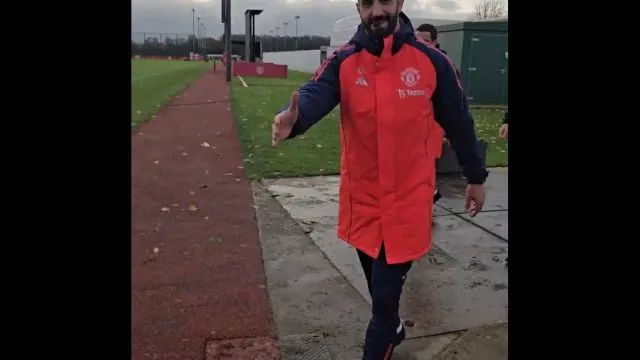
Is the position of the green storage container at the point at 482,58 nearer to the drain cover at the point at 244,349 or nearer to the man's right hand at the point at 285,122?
the drain cover at the point at 244,349

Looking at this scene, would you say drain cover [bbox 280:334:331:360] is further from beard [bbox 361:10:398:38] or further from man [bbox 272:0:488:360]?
beard [bbox 361:10:398:38]

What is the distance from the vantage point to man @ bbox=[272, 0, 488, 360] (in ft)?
8.25

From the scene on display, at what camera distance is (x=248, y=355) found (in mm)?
3188

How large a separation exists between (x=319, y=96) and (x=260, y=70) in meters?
36.9

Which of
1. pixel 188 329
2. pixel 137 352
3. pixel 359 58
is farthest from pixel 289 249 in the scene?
pixel 359 58

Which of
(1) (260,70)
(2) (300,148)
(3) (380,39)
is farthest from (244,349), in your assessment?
(1) (260,70)

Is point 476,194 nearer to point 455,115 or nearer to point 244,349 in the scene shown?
point 455,115

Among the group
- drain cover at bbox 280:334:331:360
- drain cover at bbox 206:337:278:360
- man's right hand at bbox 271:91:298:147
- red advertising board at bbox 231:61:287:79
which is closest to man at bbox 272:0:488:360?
man's right hand at bbox 271:91:298:147

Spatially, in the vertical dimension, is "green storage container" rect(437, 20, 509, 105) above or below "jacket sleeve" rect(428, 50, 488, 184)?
above

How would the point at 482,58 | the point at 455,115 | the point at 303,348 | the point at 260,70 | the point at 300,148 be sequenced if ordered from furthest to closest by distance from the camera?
the point at 260,70 → the point at 482,58 → the point at 300,148 → the point at 303,348 → the point at 455,115

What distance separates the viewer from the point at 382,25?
2508 mm

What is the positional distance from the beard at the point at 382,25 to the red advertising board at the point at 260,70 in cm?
3647
